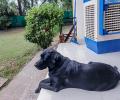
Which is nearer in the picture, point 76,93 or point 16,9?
point 76,93

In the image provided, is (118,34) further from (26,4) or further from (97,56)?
(26,4)

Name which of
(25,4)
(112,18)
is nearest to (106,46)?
(112,18)

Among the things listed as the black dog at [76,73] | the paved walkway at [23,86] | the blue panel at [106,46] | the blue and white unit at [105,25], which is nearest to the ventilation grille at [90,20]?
the blue and white unit at [105,25]

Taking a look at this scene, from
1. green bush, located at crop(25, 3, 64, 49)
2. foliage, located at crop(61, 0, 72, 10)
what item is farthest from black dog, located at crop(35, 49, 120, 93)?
foliage, located at crop(61, 0, 72, 10)

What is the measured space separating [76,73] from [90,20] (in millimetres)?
3018

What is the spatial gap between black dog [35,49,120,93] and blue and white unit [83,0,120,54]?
2.31 metres

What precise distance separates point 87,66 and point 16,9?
19510mm

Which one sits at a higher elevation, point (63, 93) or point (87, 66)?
point (87, 66)

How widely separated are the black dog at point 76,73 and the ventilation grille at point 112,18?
237 centimetres

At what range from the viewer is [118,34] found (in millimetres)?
6141

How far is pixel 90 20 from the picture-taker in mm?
6496

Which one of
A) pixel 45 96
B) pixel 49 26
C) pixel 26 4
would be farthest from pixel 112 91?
pixel 26 4

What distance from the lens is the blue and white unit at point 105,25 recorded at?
5.92 m

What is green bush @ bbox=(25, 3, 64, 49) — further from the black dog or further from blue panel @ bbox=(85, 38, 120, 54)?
the black dog
